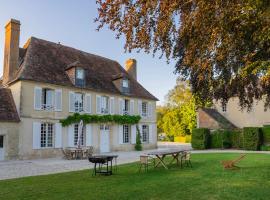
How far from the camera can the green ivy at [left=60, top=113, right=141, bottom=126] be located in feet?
70.8

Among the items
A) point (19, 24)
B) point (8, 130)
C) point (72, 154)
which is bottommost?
point (72, 154)

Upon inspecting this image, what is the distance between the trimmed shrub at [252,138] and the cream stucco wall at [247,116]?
4.90 m

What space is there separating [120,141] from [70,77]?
23.7 ft

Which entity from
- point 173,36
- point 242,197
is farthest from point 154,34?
point 242,197

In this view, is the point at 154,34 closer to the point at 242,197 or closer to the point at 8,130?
the point at 242,197

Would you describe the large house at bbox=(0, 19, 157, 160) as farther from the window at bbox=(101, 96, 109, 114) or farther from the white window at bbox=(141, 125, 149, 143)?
the white window at bbox=(141, 125, 149, 143)

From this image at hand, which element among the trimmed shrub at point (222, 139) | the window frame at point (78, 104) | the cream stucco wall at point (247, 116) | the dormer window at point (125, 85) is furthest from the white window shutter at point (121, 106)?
the cream stucco wall at point (247, 116)

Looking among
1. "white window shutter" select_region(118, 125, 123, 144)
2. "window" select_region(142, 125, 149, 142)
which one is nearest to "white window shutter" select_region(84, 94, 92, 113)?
"white window shutter" select_region(118, 125, 123, 144)

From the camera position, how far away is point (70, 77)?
74.1ft

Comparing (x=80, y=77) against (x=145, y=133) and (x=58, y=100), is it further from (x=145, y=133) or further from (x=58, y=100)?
(x=145, y=133)

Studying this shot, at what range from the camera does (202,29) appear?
6133mm

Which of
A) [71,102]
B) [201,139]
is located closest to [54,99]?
[71,102]

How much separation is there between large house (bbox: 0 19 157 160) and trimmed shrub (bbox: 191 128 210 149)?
451 cm

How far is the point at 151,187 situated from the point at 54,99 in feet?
46.8
